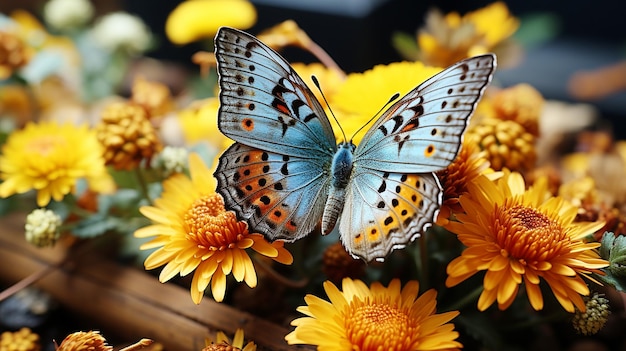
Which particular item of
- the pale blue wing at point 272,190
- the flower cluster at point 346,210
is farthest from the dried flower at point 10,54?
the pale blue wing at point 272,190

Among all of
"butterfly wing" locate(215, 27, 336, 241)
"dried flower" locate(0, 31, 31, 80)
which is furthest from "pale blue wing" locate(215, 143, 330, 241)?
"dried flower" locate(0, 31, 31, 80)

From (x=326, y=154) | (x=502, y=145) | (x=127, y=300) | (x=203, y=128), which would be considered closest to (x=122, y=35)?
(x=203, y=128)

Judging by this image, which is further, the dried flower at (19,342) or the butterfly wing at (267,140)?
the dried flower at (19,342)

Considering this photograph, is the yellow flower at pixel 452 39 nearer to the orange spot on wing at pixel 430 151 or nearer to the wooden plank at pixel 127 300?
the orange spot on wing at pixel 430 151

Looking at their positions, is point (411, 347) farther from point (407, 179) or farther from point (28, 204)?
point (28, 204)

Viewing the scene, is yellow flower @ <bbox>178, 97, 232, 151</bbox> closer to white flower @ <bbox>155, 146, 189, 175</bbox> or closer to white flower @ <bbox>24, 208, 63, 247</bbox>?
white flower @ <bbox>155, 146, 189, 175</bbox>

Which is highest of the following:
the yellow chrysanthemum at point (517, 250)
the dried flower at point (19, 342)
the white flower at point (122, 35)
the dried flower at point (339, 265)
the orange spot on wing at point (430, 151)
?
the white flower at point (122, 35)
